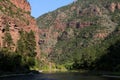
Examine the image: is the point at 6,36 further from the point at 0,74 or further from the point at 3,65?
the point at 0,74

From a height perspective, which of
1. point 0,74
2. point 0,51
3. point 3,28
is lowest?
point 0,74

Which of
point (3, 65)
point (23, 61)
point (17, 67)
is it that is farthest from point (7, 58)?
point (23, 61)

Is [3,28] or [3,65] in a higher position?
[3,28]

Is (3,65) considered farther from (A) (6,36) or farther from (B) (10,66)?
(A) (6,36)

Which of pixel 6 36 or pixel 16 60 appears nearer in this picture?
pixel 16 60

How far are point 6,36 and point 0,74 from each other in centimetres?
6237

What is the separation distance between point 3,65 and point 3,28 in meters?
41.7

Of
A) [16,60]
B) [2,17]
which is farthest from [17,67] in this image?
[2,17]

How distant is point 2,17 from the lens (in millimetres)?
197375

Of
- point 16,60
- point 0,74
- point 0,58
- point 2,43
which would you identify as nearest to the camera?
point 0,74

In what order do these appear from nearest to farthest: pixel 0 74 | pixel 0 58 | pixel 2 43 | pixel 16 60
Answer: pixel 0 74, pixel 0 58, pixel 16 60, pixel 2 43

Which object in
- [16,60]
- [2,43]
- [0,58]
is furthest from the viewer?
[2,43]

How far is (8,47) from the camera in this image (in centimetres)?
19925

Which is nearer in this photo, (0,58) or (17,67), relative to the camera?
(0,58)
